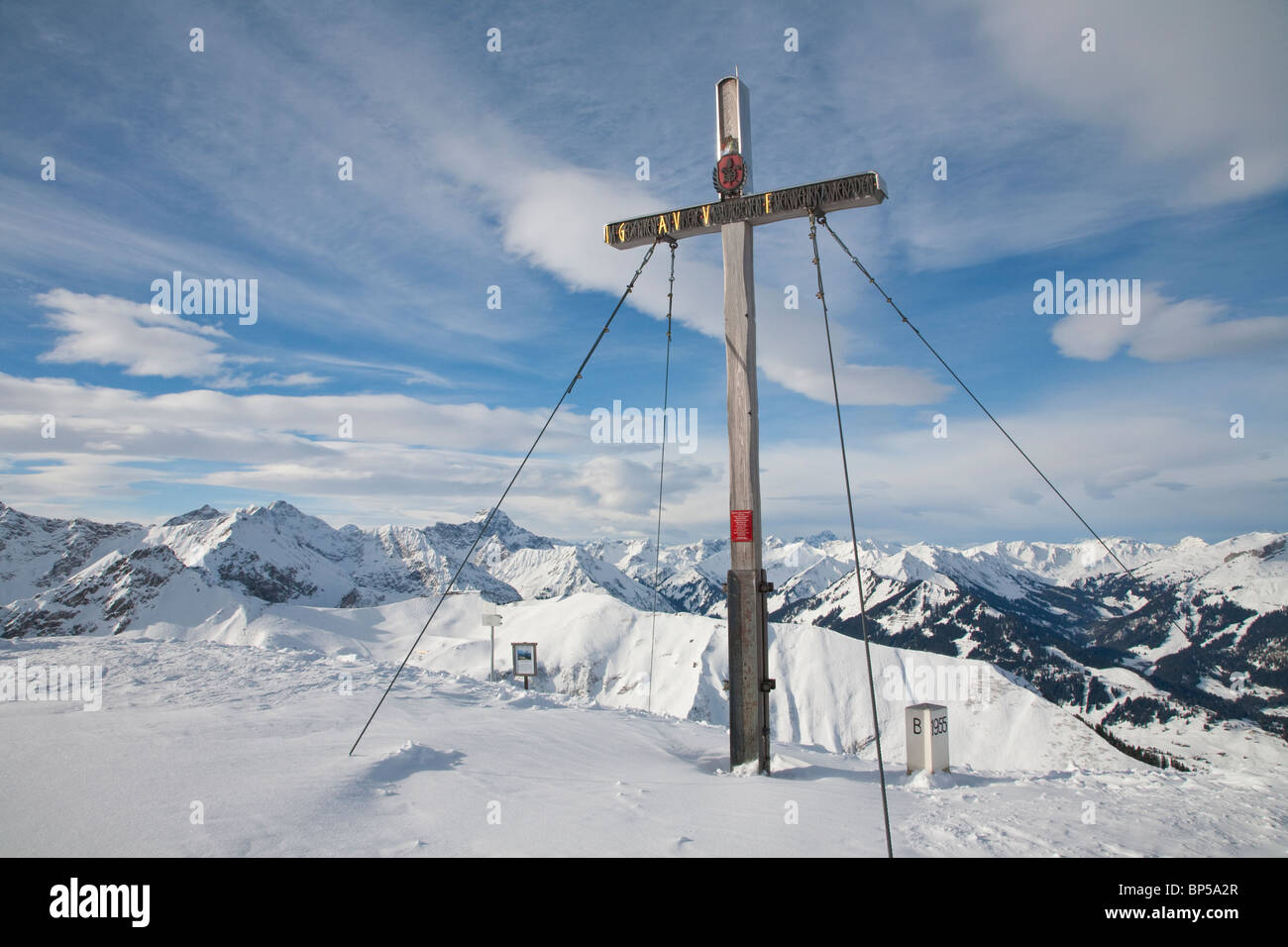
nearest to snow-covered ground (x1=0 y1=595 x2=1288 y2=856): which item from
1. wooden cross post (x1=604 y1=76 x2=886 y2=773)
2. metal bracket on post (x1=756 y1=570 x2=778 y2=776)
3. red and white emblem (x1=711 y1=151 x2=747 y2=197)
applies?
metal bracket on post (x1=756 y1=570 x2=778 y2=776)

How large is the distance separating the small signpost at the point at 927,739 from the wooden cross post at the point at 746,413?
2646 millimetres

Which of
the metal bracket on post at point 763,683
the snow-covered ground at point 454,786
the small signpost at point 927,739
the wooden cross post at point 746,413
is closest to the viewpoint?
the snow-covered ground at point 454,786

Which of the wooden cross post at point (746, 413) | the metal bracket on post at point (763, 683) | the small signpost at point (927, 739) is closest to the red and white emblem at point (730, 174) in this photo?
the wooden cross post at point (746, 413)

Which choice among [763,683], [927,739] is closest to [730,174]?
[763,683]

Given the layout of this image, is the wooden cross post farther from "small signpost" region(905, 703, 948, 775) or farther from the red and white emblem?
"small signpost" region(905, 703, 948, 775)

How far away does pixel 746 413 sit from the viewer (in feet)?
35.7

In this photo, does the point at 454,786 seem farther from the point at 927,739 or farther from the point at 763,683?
the point at 927,739

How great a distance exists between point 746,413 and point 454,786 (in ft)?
Result: 21.9

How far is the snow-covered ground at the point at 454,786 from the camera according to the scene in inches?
242

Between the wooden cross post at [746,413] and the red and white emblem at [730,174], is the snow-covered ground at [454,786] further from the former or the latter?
the red and white emblem at [730,174]

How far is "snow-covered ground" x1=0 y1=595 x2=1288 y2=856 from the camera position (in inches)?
242
